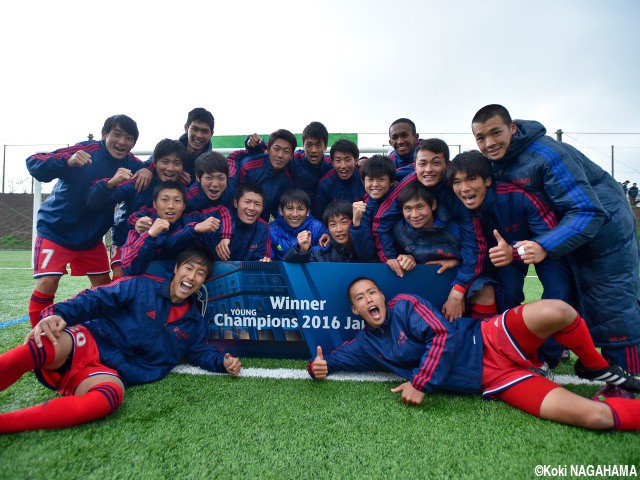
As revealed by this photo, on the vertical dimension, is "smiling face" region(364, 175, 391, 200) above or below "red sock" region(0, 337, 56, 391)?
above

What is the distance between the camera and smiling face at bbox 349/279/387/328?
93.2 inches

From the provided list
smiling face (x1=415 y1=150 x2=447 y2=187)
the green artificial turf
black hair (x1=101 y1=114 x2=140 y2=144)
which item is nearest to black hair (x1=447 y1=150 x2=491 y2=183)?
smiling face (x1=415 y1=150 x2=447 y2=187)

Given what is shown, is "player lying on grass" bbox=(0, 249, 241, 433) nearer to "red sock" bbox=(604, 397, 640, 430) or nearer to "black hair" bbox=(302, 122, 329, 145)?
"black hair" bbox=(302, 122, 329, 145)

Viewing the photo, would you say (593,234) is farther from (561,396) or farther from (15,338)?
(15,338)

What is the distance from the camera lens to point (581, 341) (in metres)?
1.98

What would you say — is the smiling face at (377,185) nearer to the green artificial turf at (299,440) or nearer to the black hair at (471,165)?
the black hair at (471,165)

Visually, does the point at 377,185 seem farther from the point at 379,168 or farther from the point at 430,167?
the point at 430,167

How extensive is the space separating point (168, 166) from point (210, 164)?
41 cm

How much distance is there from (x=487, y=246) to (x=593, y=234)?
616 millimetres

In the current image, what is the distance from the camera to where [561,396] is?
182 cm

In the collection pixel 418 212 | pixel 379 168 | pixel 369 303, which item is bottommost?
pixel 369 303

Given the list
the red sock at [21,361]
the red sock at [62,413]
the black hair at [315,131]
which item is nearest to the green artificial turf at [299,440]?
the red sock at [62,413]

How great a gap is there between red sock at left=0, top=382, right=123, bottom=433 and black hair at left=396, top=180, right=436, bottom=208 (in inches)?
84.4

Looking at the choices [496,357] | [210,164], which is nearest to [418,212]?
[496,357]
